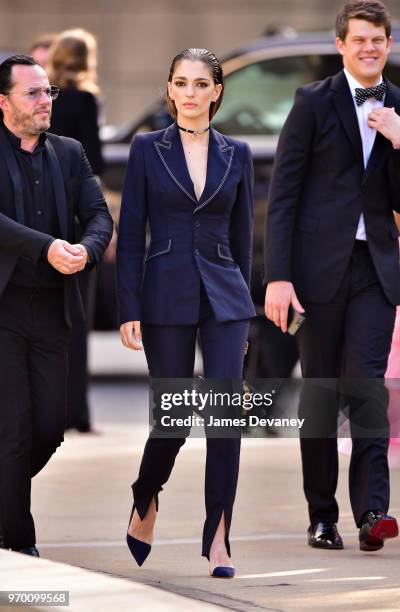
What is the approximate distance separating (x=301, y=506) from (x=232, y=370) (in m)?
1.73

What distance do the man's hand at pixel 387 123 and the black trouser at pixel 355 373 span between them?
405 millimetres

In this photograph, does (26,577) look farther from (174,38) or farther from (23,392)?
(174,38)

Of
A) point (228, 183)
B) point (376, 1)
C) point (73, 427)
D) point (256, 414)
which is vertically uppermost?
point (376, 1)

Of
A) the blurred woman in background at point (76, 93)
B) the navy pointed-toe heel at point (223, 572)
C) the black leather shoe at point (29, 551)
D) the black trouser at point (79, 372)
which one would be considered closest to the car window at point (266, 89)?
the blurred woman in background at point (76, 93)

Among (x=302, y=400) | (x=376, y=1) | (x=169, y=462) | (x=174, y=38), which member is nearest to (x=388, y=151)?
(x=376, y=1)

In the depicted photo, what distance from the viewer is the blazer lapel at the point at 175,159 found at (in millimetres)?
6281

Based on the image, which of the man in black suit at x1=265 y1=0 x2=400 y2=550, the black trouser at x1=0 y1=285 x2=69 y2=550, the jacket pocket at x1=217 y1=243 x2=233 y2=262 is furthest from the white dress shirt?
the black trouser at x1=0 y1=285 x2=69 y2=550

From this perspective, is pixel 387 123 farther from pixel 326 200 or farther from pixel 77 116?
pixel 77 116

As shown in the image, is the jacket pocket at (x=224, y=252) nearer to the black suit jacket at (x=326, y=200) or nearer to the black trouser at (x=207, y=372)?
the black trouser at (x=207, y=372)

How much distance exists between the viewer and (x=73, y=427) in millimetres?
10516

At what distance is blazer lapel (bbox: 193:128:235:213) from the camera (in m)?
6.28

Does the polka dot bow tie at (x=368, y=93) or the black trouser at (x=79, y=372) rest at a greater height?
the polka dot bow tie at (x=368, y=93)

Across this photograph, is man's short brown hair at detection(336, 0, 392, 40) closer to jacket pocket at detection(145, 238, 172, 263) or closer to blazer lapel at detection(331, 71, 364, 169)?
blazer lapel at detection(331, 71, 364, 169)

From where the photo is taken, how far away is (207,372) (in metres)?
6.22
